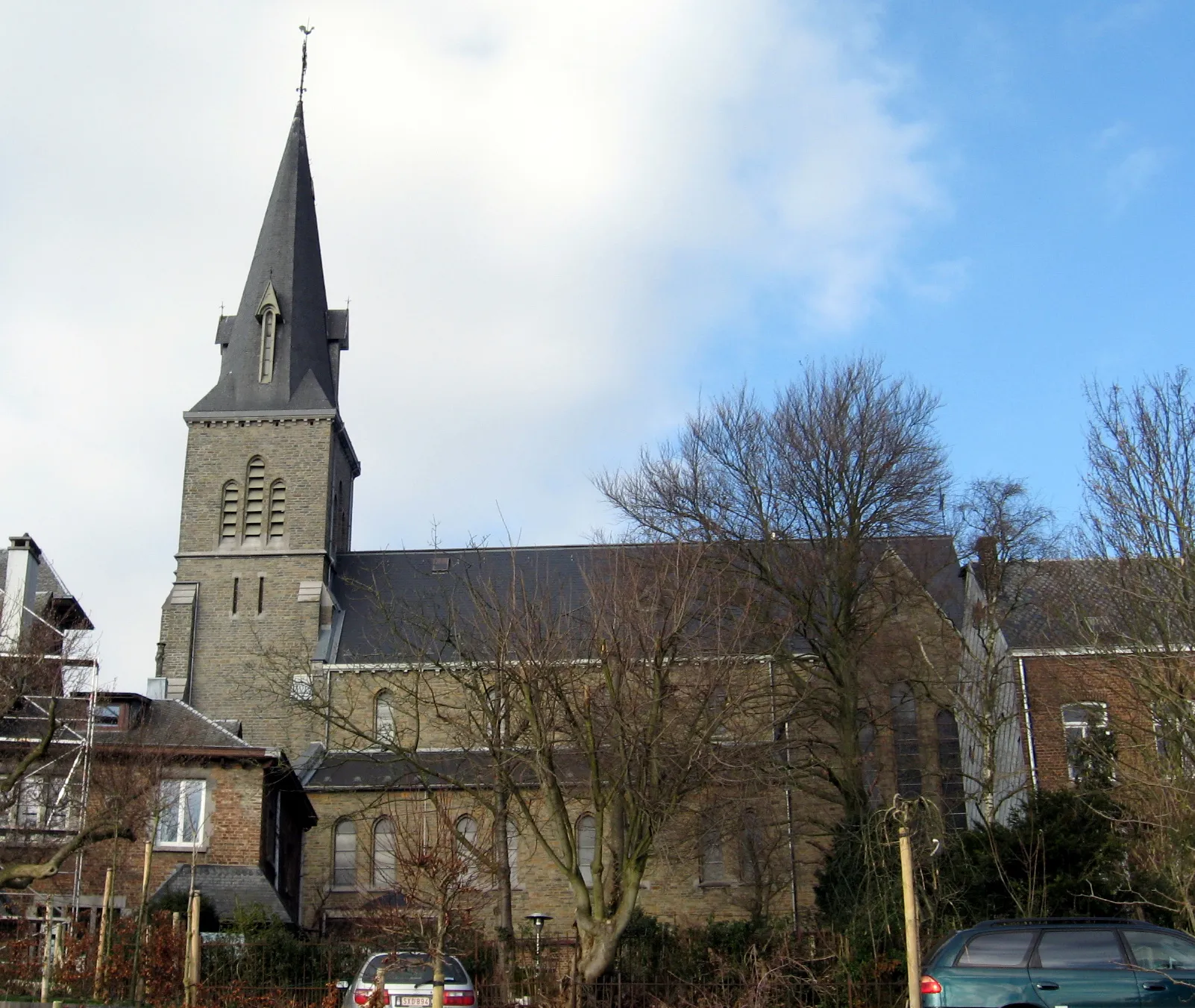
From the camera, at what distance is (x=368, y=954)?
19.8 meters

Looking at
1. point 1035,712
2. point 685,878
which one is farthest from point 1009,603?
point 685,878

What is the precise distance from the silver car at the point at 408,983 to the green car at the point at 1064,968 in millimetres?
5589

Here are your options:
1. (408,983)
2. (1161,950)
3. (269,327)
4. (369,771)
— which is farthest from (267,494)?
(1161,950)

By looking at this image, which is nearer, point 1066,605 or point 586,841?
point 1066,605

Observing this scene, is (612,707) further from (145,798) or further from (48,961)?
(145,798)

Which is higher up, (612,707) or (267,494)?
(267,494)

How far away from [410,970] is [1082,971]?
25.2ft

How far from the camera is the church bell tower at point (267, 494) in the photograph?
39781mm

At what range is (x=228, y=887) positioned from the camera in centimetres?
2658

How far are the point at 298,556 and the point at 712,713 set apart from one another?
2459cm

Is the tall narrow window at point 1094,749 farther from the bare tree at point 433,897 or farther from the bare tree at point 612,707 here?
the bare tree at point 433,897

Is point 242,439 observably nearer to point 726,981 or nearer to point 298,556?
point 298,556

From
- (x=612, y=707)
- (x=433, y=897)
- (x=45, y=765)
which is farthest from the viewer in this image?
(x=45, y=765)

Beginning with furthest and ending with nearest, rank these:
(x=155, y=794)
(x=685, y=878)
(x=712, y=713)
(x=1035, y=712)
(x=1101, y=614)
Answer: (x=685, y=878) < (x=1035, y=712) < (x=155, y=794) < (x=1101, y=614) < (x=712, y=713)
